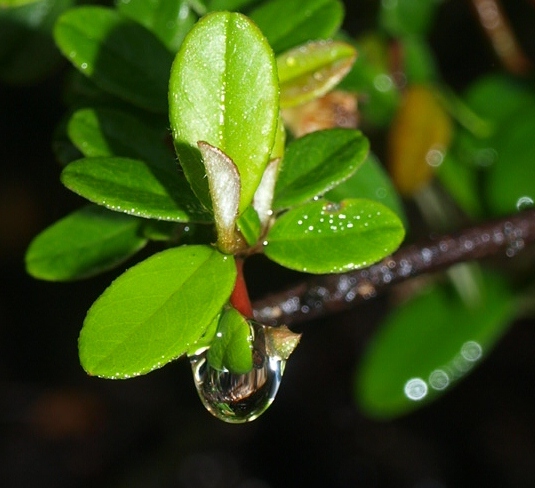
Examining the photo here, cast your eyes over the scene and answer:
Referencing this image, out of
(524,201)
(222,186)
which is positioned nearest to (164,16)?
(222,186)

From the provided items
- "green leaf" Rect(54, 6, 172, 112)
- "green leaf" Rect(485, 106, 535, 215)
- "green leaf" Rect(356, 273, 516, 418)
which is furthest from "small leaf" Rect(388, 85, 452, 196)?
"green leaf" Rect(54, 6, 172, 112)

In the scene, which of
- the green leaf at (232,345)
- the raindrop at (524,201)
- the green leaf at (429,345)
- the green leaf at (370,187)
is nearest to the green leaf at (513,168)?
the raindrop at (524,201)

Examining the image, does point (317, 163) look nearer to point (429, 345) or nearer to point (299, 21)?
point (299, 21)

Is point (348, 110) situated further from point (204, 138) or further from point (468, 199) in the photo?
point (204, 138)

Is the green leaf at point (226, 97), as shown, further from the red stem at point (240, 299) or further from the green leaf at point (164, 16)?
the green leaf at point (164, 16)

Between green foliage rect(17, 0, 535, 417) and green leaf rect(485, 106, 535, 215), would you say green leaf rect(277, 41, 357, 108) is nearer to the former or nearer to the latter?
green foliage rect(17, 0, 535, 417)

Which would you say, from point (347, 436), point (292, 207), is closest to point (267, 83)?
point (292, 207)
